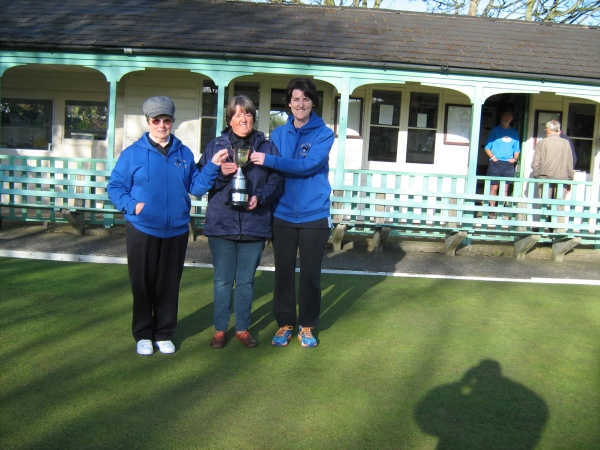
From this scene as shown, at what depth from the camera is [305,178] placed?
16.7ft

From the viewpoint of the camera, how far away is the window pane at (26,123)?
41.1ft

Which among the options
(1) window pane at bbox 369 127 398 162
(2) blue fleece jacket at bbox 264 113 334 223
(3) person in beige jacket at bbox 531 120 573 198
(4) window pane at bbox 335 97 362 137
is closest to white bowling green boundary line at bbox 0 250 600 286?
(3) person in beige jacket at bbox 531 120 573 198

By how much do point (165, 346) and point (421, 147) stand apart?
27.5ft

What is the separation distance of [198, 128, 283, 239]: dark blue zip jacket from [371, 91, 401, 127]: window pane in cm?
748

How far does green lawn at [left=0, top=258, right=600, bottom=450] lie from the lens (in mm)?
3703

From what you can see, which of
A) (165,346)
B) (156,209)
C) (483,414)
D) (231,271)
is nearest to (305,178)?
(231,271)

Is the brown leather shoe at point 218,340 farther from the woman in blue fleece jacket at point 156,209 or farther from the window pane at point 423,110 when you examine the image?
the window pane at point 423,110

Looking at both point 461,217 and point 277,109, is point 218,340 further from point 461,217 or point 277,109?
point 277,109

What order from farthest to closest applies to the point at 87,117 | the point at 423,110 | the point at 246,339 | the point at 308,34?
the point at 87,117
the point at 423,110
the point at 308,34
the point at 246,339

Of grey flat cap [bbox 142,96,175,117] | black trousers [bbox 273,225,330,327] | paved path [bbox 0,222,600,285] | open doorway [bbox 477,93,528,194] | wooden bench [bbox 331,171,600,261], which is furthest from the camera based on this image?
open doorway [bbox 477,93,528,194]

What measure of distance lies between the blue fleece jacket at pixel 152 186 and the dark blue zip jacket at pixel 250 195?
0.14 meters

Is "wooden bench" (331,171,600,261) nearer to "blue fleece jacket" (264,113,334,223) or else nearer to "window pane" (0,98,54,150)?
"blue fleece jacket" (264,113,334,223)

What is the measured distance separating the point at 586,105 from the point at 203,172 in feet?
32.7

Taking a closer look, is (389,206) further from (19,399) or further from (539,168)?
(19,399)
